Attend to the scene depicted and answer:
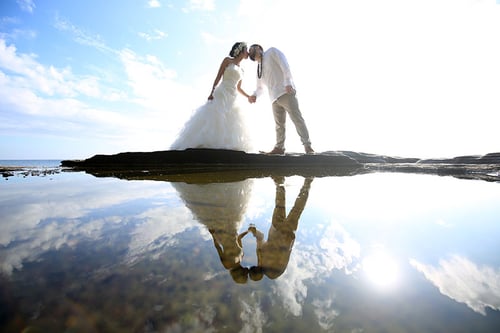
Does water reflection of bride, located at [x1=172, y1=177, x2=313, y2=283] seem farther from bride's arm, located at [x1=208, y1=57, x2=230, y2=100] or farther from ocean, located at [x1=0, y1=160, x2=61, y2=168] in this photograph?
ocean, located at [x1=0, y1=160, x2=61, y2=168]

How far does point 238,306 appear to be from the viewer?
641mm

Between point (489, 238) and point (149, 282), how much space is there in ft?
5.09

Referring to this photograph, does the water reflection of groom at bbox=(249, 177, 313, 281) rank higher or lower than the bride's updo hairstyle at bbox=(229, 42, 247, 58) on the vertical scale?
lower

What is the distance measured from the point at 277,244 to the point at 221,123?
18.1 ft

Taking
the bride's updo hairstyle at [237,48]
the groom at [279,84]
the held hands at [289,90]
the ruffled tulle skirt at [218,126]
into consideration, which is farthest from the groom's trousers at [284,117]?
the bride's updo hairstyle at [237,48]

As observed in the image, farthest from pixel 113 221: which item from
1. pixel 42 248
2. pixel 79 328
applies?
pixel 79 328

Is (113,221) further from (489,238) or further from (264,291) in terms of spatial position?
(489,238)

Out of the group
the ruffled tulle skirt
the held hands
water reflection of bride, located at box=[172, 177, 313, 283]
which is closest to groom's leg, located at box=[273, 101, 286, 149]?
the held hands

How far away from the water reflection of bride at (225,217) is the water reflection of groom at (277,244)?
0.22ft

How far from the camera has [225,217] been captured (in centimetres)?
145

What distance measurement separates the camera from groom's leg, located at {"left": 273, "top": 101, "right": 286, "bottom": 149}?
6293 mm

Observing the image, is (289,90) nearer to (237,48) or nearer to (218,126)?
(237,48)

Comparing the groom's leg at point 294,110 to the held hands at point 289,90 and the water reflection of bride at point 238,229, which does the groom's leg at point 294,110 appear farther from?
the water reflection of bride at point 238,229

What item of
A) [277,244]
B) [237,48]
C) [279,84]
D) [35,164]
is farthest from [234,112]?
[35,164]
